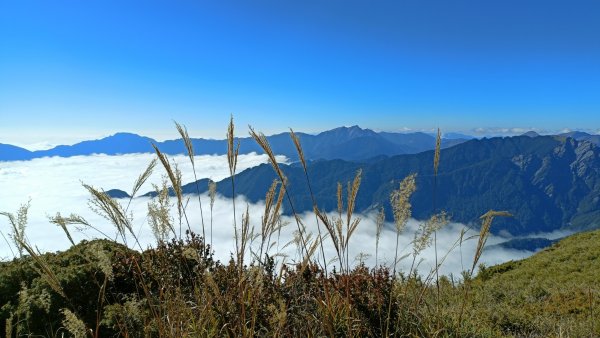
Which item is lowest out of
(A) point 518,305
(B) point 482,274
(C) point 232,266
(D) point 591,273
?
(B) point 482,274

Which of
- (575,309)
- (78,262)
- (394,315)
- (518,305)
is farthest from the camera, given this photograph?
(518,305)

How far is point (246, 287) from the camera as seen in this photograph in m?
2.82

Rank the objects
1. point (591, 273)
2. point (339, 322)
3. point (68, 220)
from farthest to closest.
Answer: point (591, 273)
point (339, 322)
point (68, 220)

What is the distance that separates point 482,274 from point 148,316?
802 inches

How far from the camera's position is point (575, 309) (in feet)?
25.6

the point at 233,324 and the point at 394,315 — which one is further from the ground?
the point at 233,324

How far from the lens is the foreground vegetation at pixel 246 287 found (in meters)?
2.65

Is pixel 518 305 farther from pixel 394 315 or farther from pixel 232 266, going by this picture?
pixel 232 266

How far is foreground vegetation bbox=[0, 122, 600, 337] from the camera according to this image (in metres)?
2.65

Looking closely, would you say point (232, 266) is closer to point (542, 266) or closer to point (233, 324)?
point (233, 324)

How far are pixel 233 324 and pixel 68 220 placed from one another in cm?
155

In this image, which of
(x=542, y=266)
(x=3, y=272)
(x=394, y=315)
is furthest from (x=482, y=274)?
(x=3, y=272)

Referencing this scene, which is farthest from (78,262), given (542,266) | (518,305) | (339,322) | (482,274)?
(542,266)

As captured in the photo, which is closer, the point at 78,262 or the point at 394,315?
the point at 394,315
